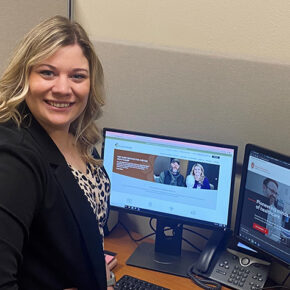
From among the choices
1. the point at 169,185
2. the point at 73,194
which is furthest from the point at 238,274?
the point at 73,194

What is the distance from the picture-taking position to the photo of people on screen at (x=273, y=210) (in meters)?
1.38

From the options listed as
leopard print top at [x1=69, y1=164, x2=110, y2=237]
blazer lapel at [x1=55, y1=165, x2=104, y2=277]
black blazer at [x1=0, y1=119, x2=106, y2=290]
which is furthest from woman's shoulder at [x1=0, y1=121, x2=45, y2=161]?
leopard print top at [x1=69, y1=164, x2=110, y2=237]

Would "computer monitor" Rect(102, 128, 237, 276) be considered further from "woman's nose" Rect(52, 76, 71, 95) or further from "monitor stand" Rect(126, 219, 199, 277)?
"woman's nose" Rect(52, 76, 71, 95)

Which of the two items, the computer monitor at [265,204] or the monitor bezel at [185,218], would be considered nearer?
the computer monitor at [265,204]

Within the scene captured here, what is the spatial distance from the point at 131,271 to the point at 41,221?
2.03ft

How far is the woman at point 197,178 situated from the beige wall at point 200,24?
14.2 inches

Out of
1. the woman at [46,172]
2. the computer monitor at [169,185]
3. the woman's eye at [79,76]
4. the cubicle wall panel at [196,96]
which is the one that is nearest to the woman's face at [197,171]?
the computer monitor at [169,185]

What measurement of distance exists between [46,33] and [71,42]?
0.22 ft

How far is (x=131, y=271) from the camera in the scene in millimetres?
1574

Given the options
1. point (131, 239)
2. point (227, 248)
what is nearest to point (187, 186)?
point (227, 248)

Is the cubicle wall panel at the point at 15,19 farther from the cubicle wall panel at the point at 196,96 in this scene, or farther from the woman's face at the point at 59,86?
the woman's face at the point at 59,86

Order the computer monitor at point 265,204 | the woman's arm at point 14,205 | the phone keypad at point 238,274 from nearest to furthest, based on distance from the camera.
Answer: the woman's arm at point 14,205 < the computer monitor at point 265,204 < the phone keypad at point 238,274

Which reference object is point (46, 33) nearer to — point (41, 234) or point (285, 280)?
point (41, 234)

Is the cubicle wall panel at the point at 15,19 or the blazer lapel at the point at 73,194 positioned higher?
the cubicle wall panel at the point at 15,19
